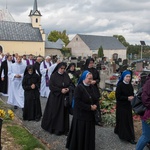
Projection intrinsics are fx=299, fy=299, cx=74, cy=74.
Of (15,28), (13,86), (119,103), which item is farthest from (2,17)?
(119,103)

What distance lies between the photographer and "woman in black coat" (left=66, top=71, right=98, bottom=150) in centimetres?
561

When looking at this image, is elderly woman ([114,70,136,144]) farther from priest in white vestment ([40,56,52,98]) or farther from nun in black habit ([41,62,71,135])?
priest in white vestment ([40,56,52,98])

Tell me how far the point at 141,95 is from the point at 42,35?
66.4 metres

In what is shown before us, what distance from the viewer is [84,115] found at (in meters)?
5.71

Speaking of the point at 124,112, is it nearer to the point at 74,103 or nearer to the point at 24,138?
the point at 74,103

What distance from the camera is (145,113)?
Result: 4.89m

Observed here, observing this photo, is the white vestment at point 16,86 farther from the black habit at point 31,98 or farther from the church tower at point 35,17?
the church tower at point 35,17

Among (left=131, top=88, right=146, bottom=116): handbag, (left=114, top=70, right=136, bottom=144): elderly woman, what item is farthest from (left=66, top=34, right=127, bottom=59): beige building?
(left=131, top=88, right=146, bottom=116): handbag

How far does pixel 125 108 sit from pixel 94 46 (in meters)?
68.7

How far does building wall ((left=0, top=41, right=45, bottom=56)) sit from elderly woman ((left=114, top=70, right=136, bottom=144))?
6024 cm

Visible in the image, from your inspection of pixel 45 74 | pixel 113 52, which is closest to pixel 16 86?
pixel 45 74

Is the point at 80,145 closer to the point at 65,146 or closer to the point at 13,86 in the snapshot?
the point at 65,146

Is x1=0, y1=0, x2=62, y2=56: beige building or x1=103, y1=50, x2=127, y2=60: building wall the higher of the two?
x1=0, y1=0, x2=62, y2=56: beige building

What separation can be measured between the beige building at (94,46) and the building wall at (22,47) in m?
10.3
